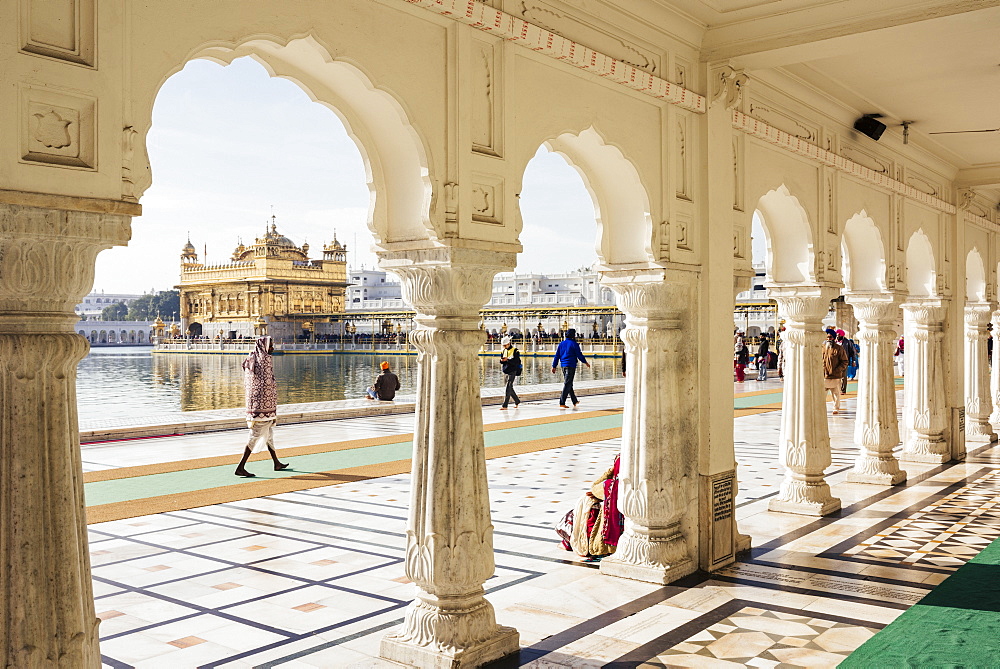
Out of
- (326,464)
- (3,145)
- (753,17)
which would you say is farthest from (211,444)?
(3,145)

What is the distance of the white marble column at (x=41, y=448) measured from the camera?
1.90m

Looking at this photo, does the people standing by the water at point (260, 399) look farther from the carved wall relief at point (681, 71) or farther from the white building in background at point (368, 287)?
the white building in background at point (368, 287)

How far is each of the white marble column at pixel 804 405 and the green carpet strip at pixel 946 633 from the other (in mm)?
1436

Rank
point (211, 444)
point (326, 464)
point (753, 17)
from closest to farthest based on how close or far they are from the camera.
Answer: point (753, 17) < point (326, 464) < point (211, 444)

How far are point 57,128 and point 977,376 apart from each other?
9.73 metres

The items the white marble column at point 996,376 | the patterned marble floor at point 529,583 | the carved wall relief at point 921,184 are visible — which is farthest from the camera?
the white marble column at point 996,376

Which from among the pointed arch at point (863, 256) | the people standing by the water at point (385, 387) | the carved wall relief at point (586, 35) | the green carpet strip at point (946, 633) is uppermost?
the carved wall relief at point (586, 35)

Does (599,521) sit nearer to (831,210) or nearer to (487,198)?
(487,198)

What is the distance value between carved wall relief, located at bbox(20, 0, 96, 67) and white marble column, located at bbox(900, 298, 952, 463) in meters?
7.23

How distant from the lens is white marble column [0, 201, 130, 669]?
6.24ft

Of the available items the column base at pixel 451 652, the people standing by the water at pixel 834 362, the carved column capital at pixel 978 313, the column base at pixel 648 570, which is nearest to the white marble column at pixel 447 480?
the column base at pixel 451 652

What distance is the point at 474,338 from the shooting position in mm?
3109

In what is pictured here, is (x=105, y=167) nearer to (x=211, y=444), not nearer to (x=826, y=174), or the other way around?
(x=826, y=174)

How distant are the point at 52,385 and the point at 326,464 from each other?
18.1 ft
